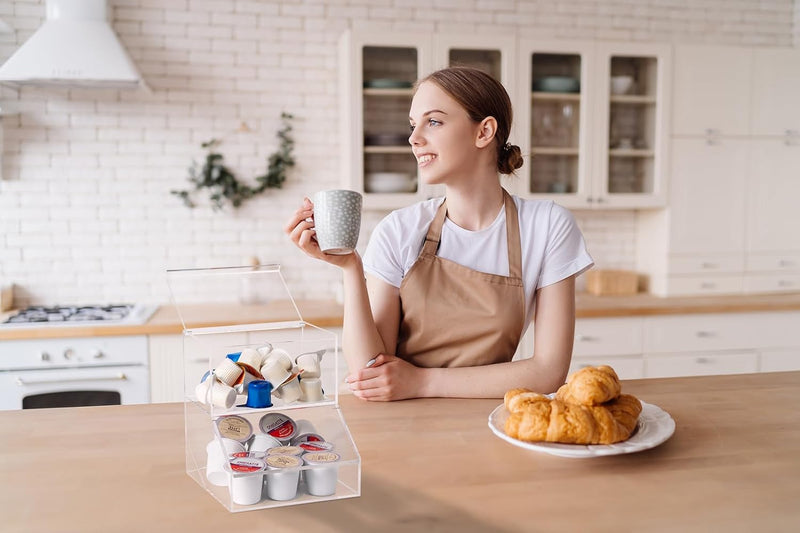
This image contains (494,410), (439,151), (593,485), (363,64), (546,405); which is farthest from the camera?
(363,64)

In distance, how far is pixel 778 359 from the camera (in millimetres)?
3615

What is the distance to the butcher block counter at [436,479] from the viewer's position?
93 cm

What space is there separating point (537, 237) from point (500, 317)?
0.80 ft

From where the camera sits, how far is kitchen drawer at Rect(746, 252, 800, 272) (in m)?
3.83

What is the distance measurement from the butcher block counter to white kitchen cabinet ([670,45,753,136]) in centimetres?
264

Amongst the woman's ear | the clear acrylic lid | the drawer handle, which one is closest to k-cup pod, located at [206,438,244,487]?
the woman's ear

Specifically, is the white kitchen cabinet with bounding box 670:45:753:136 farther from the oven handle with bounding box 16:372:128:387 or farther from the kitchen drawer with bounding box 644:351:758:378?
the oven handle with bounding box 16:372:128:387

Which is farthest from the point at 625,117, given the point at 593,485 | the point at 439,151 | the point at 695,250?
the point at 593,485

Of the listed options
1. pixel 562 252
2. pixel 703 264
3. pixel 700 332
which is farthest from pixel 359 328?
pixel 703 264

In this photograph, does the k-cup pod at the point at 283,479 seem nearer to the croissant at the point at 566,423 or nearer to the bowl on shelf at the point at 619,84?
the croissant at the point at 566,423

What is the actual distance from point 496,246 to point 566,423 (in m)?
0.78

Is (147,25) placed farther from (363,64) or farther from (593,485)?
(593,485)

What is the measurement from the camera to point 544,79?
359 centimetres

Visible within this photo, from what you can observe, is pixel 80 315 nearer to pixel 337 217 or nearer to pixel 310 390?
pixel 337 217
